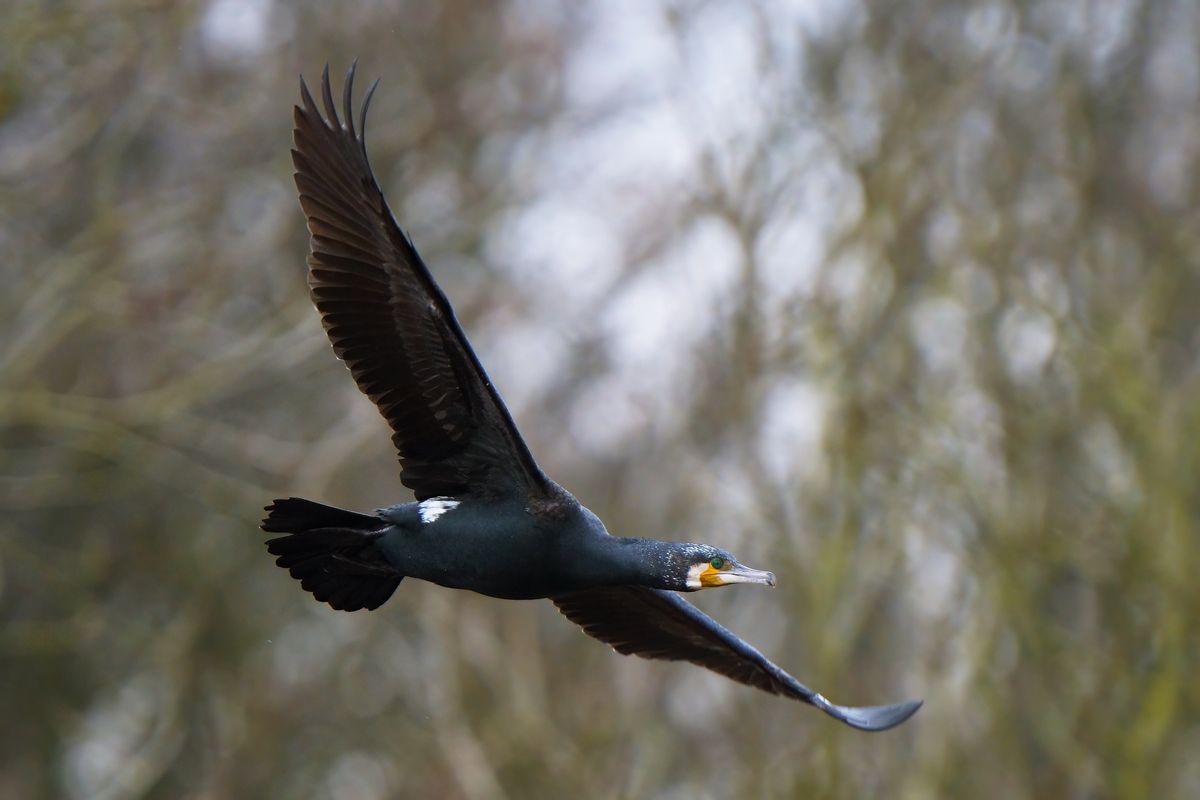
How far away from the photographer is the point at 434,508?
5.98 meters

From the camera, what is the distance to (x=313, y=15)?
15.5 metres

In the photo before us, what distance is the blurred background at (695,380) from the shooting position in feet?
40.1

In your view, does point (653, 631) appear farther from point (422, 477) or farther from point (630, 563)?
point (422, 477)

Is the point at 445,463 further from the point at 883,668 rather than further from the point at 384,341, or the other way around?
the point at 883,668

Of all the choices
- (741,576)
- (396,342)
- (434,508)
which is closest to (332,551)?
(434,508)

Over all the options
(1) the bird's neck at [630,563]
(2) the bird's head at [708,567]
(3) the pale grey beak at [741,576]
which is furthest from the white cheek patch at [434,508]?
(3) the pale grey beak at [741,576]

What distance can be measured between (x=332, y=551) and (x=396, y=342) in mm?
771

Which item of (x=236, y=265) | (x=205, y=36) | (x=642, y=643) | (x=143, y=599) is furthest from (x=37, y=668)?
(x=642, y=643)

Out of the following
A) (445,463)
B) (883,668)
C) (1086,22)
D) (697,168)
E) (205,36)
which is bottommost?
(445,463)

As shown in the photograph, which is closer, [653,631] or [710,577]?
[710,577]

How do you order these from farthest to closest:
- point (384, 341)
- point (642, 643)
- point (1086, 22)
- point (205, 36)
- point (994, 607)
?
point (205, 36)
point (1086, 22)
point (994, 607)
point (642, 643)
point (384, 341)

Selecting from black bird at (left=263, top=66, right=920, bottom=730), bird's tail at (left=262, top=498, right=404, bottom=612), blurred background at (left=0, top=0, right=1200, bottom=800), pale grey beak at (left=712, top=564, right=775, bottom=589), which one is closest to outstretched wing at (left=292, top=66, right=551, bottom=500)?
black bird at (left=263, top=66, right=920, bottom=730)

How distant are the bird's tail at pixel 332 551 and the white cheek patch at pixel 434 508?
0.14m

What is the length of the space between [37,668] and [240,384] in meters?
5.18
